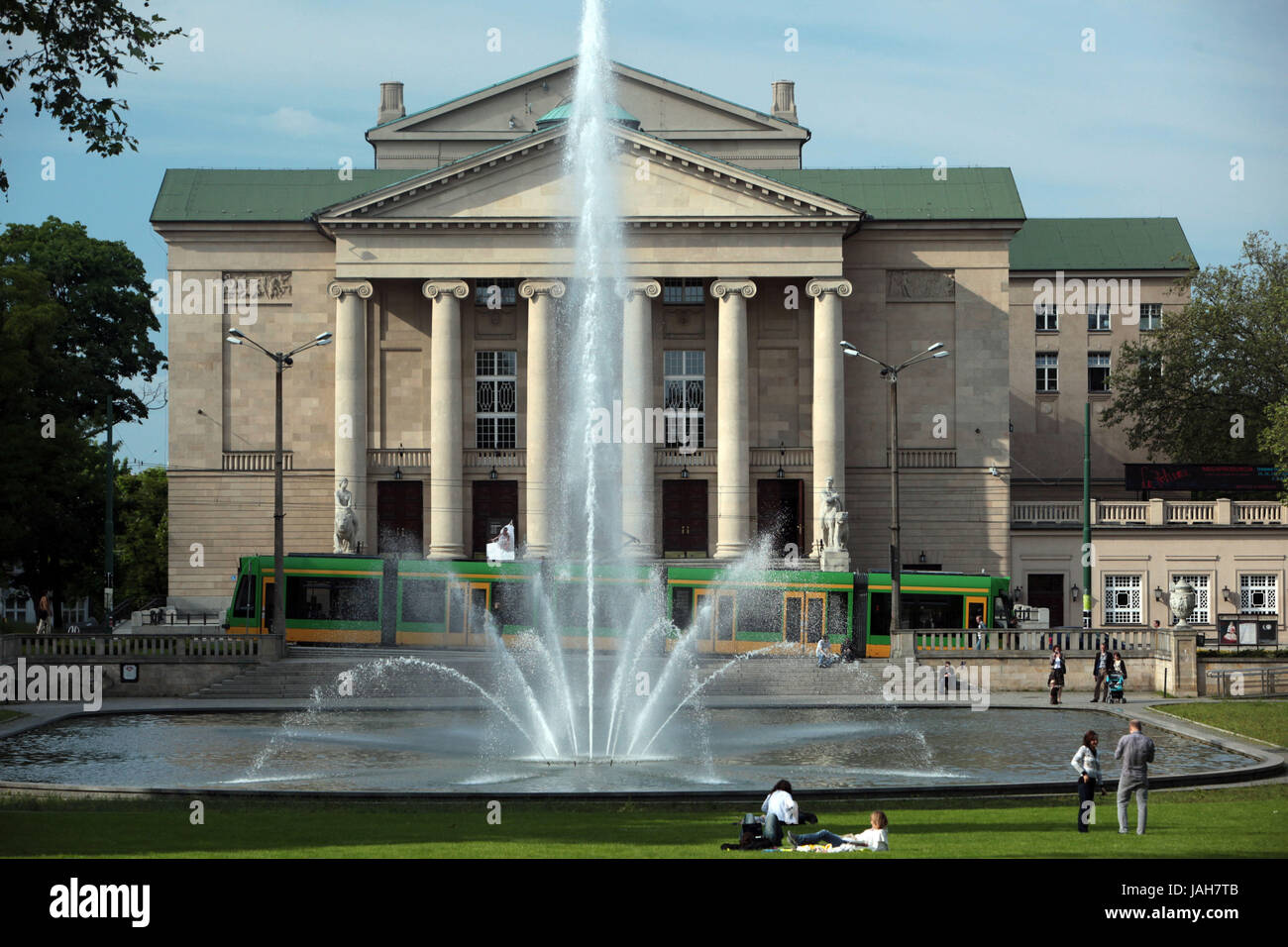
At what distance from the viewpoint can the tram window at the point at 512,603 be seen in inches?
2210

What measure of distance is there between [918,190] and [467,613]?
33.3 meters

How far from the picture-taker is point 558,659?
3509 cm

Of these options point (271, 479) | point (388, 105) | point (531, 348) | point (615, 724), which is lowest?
point (615, 724)

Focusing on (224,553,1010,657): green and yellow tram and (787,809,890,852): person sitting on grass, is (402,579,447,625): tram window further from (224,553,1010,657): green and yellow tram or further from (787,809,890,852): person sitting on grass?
(787,809,890,852): person sitting on grass

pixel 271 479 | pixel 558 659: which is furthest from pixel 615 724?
pixel 271 479

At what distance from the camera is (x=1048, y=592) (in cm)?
7438

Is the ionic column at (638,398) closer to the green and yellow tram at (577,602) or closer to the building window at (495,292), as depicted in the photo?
the building window at (495,292)

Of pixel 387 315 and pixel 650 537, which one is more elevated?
pixel 387 315

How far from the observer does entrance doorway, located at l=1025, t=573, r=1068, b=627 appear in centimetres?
7431

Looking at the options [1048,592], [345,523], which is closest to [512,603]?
[345,523]

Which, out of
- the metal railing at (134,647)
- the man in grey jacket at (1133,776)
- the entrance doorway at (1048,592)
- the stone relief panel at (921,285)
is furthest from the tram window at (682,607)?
the man in grey jacket at (1133,776)

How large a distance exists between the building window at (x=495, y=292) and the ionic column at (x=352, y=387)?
5.13 meters
